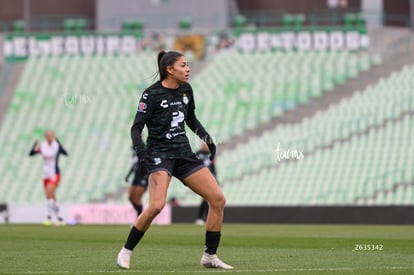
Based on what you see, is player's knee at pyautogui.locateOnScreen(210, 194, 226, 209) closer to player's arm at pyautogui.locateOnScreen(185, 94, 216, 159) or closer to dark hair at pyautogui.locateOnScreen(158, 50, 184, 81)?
player's arm at pyautogui.locateOnScreen(185, 94, 216, 159)

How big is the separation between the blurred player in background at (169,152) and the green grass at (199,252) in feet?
1.45

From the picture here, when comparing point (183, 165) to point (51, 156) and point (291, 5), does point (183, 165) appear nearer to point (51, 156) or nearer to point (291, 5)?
point (51, 156)

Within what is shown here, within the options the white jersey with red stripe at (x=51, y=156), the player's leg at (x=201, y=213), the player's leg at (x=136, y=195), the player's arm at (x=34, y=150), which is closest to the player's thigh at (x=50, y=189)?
the white jersey with red stripe at (x=51, y=156)

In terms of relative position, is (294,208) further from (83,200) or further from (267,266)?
(267,266)

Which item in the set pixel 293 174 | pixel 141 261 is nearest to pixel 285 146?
pixel 293 174

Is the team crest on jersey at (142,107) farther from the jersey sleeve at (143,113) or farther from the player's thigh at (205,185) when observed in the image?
the player's thigh at (205,185)

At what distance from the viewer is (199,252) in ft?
54.4

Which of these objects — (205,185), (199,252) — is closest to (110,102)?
(199,252)

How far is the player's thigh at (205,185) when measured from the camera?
13227 millimetres

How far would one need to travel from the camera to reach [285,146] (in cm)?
3956

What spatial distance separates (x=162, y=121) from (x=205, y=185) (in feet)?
2.96

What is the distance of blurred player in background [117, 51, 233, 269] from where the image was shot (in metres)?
13.2

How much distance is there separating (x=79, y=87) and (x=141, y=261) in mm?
31752

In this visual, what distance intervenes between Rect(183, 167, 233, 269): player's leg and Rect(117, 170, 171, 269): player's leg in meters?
0.36
